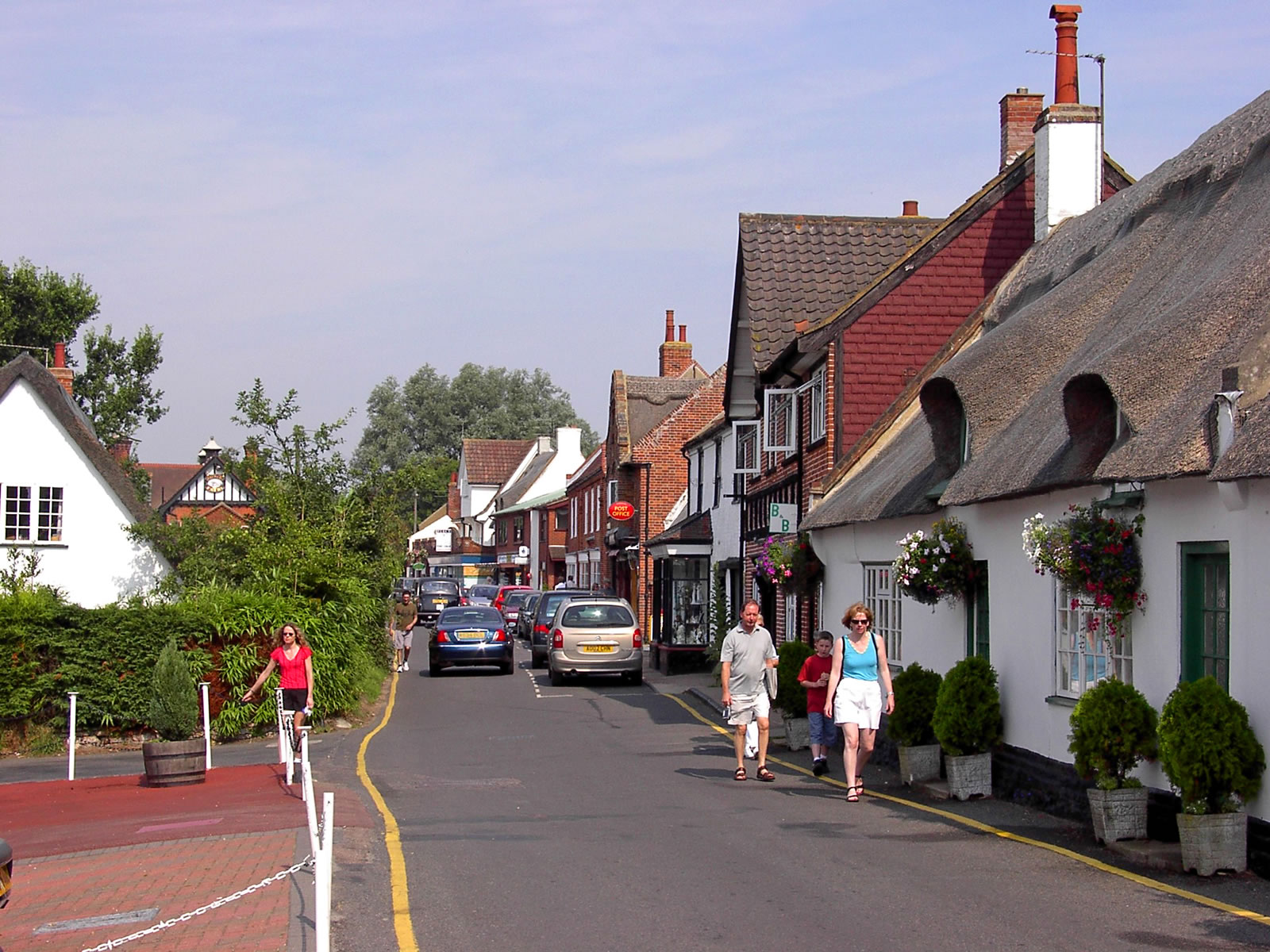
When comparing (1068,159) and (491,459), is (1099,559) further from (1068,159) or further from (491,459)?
(491,459)

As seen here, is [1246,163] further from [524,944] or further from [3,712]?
[3,712]

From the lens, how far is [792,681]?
17.3m

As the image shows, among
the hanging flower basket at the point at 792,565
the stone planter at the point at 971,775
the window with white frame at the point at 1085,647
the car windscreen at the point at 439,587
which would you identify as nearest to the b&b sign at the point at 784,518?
the hanging flower basket at the point at 792,565

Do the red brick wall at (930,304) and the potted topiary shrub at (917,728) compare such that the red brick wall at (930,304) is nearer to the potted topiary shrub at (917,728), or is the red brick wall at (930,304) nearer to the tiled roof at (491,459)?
the potted topiary shrub at (917,728)

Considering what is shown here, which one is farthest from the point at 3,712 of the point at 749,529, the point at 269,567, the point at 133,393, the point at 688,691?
the point at 133,393

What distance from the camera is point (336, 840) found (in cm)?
1067

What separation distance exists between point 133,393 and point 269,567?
36491mm

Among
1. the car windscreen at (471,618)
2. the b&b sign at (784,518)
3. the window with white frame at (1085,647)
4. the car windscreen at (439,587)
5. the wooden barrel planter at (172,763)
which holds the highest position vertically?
the b&b sign at (784,518)

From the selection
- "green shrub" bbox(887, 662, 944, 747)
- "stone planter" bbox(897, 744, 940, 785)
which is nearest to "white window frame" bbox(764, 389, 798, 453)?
"green shrub" bbox(887, 662, 944, 747)

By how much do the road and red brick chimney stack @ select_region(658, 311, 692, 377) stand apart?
128ft

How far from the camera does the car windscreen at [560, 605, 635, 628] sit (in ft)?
92.3

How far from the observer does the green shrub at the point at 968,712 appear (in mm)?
12562

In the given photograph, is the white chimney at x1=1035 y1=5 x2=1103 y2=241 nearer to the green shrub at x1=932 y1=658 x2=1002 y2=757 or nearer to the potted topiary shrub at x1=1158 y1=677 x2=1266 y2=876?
the green shrub at x1=932 y1=658 x2=1002 y2=757

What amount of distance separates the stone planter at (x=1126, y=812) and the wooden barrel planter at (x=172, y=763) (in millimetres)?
9939
